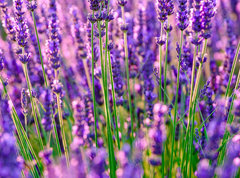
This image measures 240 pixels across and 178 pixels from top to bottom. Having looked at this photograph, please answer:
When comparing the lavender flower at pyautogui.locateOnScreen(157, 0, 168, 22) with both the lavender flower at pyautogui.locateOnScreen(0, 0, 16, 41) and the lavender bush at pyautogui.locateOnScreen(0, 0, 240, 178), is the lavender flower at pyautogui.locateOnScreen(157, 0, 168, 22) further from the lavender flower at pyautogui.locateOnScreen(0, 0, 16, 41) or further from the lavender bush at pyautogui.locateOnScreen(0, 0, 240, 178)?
the lavender flower at pyautogui.locateOnScreen(0, 0, 16, 41)

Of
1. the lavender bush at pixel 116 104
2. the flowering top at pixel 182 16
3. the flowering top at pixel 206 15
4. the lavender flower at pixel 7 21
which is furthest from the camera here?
the lavender flower at pixel 7 21

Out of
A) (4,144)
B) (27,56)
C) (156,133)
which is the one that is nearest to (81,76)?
(27,56)

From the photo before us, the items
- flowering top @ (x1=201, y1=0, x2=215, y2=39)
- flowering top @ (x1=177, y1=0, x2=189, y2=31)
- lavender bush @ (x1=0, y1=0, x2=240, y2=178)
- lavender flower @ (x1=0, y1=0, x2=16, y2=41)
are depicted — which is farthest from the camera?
lavender flower @ (x1=0, y1=0, x2=16, y2=41)

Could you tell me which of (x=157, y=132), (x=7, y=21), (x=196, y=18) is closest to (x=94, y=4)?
(x=196, y=18)

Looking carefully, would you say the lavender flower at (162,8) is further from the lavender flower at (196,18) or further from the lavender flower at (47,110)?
the lavender flower at (47,110)

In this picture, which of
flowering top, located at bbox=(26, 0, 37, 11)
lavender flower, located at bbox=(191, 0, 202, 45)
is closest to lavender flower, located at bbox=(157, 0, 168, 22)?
lavender flower, located at bbox=(191, 0, 202, 45)

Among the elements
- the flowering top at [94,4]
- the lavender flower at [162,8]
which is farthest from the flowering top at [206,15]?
the flowering top at [94,4]

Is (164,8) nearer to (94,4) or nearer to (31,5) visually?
(94,4)

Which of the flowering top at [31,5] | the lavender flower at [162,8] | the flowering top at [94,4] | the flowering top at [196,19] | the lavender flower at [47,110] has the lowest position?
the lavender flower at [47,110]

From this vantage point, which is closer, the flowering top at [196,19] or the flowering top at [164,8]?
the flowering top at [196,19]

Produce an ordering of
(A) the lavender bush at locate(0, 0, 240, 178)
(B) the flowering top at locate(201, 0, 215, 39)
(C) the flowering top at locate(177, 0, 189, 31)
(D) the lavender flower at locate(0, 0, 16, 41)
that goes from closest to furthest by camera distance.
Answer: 1. (A) the lavender bush at locate(0, 0, 240, 178)
2. (B) the flowering top at locate(201, 0, 215, 39)
3. (C) the flowering top at locate(177, 0, 189, 31)
4. (D) the lavender flower at locate(0, 0, 16, 41)

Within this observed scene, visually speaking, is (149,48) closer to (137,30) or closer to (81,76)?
(137,30)
